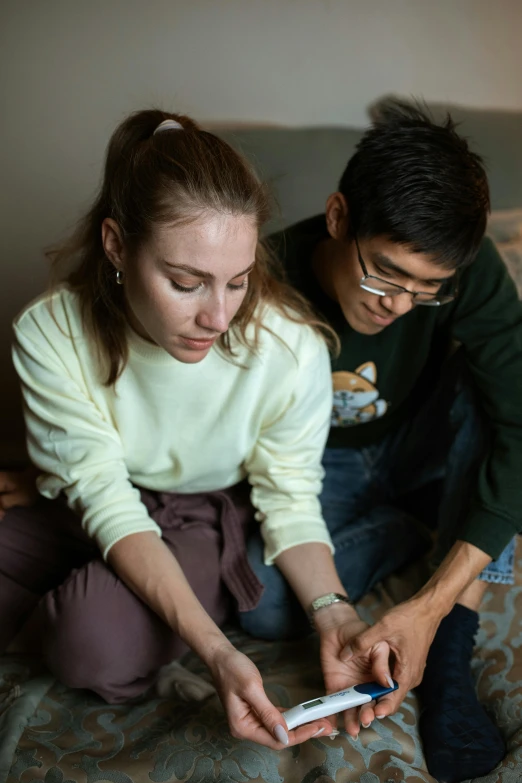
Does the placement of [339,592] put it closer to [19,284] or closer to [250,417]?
[250,417]

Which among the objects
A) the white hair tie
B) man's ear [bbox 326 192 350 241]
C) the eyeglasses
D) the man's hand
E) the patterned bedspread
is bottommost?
the patterned bedspread

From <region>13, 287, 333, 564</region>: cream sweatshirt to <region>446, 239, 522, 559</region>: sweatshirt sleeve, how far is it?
0.83 feet

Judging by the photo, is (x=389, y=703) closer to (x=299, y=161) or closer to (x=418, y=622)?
(x=418, y=622)

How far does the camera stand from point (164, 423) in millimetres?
1195

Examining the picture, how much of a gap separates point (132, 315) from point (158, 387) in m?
0.11

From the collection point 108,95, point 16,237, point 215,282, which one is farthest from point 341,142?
point 215,282

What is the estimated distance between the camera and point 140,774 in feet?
3.18

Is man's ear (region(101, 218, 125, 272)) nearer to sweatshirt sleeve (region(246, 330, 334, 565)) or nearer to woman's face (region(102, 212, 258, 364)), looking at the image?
woman's face (region(102, 212, 258, 364))

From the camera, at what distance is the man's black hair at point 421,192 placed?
1.10m

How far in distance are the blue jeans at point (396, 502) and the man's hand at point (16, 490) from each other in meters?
0.39

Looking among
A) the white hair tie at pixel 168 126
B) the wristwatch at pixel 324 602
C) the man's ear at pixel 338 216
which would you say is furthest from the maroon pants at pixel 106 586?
the white hair tie at pixel 168 126

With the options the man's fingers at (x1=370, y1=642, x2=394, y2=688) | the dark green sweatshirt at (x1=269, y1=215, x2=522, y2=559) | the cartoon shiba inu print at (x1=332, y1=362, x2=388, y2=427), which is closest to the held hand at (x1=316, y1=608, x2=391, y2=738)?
the man's fingers at (x1=370, y1=642, x2=394, y2=688)

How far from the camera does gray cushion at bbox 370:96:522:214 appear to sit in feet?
5.78

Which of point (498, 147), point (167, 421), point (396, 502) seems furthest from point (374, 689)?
point (498, 147)
